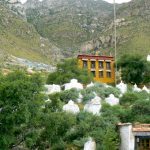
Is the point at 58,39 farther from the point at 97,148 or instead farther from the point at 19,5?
the point at 97,148

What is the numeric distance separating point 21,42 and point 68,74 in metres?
97.9

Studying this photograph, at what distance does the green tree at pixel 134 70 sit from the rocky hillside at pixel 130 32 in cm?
6746

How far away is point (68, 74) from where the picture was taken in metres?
57.6

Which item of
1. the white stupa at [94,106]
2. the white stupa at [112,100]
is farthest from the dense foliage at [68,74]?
the white stupa at [94,106]

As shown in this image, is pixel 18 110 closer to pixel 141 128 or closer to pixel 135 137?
pixel 135 137

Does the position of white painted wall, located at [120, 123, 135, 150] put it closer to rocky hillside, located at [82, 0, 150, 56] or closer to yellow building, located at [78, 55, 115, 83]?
yellow building, located at [78, 55, 115, 83]

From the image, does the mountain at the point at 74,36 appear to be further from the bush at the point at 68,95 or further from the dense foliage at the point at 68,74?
the bush at the point at 68,95

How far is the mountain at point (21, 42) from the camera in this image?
142875mm

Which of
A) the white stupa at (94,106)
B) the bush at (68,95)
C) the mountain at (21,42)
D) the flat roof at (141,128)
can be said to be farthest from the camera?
the mountain at (21,42)

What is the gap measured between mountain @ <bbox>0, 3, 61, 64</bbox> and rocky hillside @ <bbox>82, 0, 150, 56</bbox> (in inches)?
612

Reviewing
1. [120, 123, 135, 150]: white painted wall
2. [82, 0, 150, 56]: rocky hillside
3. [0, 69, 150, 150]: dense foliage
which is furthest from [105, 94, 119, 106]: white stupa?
[82, 0, 150, 56]: rocky hillside

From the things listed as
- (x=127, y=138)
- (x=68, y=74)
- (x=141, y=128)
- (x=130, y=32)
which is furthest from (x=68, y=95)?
(x=130, y=32)

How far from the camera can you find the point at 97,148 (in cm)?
3550

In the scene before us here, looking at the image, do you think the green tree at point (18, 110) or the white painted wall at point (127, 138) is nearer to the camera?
the green tree at point (18, 110)
